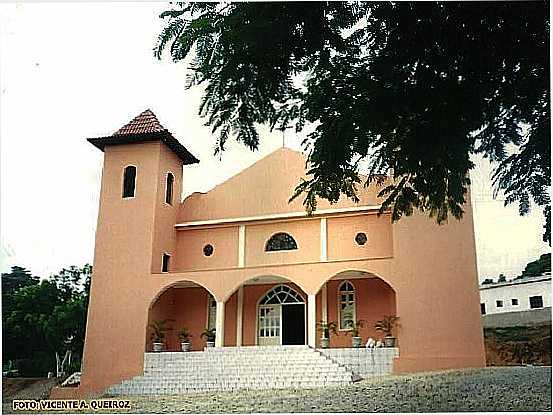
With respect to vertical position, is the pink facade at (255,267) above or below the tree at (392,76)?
below

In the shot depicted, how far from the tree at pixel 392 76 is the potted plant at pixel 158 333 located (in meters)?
2.57

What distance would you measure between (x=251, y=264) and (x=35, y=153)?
2377mm

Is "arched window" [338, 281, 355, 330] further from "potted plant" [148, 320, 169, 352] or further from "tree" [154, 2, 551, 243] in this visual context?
"tree" [154, 2, 551, 243]

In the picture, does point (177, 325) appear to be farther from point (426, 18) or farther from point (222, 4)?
point (426, 18)

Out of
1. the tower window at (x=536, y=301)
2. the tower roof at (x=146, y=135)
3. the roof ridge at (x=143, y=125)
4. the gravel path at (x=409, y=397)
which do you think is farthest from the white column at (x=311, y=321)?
the roof ridge at (x=143, y=125)

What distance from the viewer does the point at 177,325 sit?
686 centimetres

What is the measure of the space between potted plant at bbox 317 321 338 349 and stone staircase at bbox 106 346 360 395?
0.19 meters

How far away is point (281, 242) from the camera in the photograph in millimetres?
6918

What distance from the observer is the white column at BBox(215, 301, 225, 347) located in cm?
666

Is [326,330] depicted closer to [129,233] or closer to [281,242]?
[281,242]

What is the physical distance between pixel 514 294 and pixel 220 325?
9.01 feet

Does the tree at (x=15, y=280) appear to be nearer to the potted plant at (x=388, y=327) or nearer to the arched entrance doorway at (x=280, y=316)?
the arched entrance doorway at (x=280, y=316)

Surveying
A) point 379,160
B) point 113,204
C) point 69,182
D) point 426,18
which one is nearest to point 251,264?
point 113,204

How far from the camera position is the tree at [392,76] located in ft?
15.1
